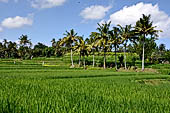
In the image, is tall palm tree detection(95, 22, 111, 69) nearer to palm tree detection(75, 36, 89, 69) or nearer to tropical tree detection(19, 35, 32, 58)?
palm tree detection(75, 36, 89, 69)

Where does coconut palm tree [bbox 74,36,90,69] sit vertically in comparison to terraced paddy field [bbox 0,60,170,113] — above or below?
above

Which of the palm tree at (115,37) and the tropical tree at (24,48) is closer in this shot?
the palm tree at (115,37)

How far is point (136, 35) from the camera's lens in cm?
3569

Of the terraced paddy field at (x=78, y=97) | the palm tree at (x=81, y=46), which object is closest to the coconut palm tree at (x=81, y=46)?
the palm tree at (x=81, y=46)

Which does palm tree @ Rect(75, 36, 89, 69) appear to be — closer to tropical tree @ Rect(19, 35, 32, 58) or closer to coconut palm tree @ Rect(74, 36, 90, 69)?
coconut palm tree @ Rect(74, 36, 90, 69)

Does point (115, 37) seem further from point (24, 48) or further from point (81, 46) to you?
point (24, 48)

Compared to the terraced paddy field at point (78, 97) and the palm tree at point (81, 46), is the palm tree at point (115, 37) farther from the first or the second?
the terraced paddy field at point (78, 97)

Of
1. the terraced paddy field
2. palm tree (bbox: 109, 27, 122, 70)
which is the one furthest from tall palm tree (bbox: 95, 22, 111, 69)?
the terraced paddy field

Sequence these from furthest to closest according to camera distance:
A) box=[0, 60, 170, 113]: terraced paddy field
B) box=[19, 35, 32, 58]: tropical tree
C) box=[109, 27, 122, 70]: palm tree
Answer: box=[19, 35, 32, 58]: tropical tree, box=[109, 27, 122, 70]: palm tree, box=[0, 60, 170, 113]: terraced paddy field

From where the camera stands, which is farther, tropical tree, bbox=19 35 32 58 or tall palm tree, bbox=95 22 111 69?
tropical tree, bbox=19 35 32 58

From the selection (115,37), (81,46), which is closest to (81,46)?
(81,46)

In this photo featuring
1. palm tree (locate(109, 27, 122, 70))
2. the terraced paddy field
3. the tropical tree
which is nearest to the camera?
the terraced paddy field

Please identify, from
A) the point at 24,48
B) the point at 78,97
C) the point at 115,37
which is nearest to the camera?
the point at 78,97

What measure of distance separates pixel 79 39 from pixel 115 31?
28.4ft
